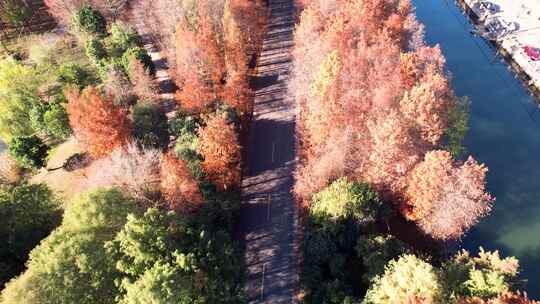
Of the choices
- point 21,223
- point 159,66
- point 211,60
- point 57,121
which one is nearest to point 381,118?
point 211,60

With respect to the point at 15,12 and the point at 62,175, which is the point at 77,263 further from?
the point at 15,12

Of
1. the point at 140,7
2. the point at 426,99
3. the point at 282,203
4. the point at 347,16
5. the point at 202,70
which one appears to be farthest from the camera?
the point at 140,7

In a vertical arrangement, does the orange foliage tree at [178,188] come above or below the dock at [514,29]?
below

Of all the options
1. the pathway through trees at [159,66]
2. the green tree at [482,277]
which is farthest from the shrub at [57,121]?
the green tree at [482,277]

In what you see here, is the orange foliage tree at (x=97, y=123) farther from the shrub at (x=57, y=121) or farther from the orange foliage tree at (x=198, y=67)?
the orange foliage tree at (x=198, y=67)

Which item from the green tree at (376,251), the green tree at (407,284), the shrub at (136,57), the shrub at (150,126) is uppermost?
the shrub at (136,57)

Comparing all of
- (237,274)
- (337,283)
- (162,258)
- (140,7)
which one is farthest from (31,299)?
(140,7)

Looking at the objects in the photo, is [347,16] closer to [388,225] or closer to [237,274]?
[388,225]

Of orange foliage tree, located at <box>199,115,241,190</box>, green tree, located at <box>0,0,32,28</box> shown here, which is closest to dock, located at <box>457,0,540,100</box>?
orange foliage tree, located at <box>199,115,241,190</box>
